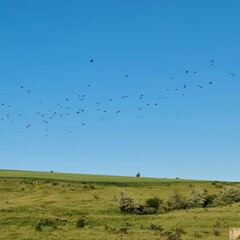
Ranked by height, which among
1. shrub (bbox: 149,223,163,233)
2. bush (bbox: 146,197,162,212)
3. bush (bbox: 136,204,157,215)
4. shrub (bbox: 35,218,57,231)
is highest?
bush (bbox: 146,197,162,212)

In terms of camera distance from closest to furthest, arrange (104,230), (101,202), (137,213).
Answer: (104,230) < (137,213) < (101,202)

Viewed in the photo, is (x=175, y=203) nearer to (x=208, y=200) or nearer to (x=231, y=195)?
(x=208, y=200)

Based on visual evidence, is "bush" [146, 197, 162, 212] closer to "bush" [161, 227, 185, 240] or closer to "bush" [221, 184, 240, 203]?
"bush" [221, 184, 240, 203]

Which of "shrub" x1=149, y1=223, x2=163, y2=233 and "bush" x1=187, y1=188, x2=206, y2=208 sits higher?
"bush" x1=187, y1=188, x2=206, y2=208

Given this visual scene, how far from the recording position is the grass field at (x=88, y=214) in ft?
245

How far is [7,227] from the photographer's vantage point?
3135 inches

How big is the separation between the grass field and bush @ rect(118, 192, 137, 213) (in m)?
1.26

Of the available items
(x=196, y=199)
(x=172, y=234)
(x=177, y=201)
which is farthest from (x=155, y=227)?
(x=196, y=199)

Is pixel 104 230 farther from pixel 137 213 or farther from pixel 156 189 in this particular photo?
pixel 156 189

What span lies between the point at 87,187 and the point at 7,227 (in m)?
44.4

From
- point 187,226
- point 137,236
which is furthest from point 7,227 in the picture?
Result: point 187,226

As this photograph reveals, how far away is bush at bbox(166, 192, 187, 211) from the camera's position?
101 m

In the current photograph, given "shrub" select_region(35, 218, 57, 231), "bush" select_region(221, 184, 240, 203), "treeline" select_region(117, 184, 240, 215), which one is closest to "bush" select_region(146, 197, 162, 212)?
"treeline" select_region(117, 184, 240, 215)

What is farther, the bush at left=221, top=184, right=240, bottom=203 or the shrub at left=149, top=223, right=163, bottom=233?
the bush at left=221, top=184, right=240, bottom=203
